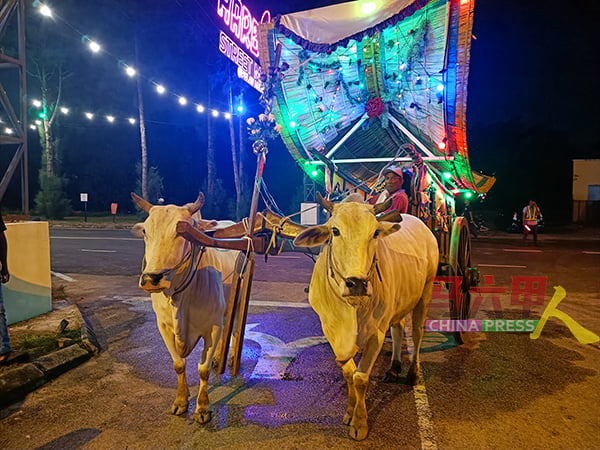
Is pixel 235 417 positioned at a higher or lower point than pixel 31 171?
lower

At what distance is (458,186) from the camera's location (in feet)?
21.4

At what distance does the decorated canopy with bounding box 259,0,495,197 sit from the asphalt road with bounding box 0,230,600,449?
8.61ft

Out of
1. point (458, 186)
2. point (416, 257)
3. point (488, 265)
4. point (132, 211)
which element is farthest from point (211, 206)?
point (416, 257)

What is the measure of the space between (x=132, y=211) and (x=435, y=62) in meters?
30.7

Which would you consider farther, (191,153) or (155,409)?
(191,153)

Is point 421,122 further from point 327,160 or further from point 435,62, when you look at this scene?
point 327,160

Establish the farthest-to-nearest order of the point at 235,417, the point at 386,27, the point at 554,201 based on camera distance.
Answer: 1. the point at 554,201
2. the point at 386,27
3. the point at 235,417

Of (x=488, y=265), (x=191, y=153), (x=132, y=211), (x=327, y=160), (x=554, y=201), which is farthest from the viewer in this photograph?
(x=191, y=153)

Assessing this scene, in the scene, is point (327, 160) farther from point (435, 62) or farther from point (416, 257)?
point (416, 257)

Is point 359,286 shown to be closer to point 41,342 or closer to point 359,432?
point 359,432

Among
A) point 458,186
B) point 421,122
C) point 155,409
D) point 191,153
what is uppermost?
point 191,153

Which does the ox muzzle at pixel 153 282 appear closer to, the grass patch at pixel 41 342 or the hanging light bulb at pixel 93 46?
the grass patch at pixel 41 342

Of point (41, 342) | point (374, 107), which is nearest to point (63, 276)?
point (41, 342)

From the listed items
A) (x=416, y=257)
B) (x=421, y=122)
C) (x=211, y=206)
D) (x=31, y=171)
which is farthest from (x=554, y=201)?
(x=31, y=171)
